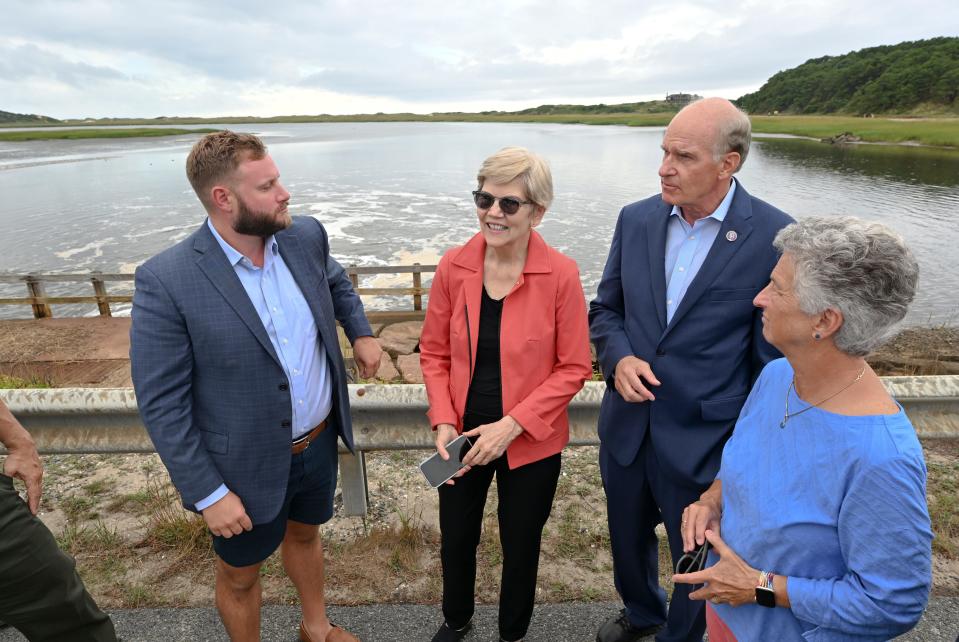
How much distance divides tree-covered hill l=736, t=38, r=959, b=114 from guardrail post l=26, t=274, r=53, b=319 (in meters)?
61.8

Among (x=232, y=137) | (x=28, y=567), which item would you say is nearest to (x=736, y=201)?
(x=232, y=137)

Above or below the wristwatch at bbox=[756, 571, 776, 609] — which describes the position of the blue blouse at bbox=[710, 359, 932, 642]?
above

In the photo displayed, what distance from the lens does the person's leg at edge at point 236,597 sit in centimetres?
224

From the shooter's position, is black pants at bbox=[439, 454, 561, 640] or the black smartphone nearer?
the black smartphone

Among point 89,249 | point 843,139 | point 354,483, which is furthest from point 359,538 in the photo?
point 843,139

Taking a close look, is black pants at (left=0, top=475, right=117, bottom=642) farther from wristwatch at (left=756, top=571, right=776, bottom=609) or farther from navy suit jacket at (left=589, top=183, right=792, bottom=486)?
wristwatch at (left=756, top=571, right=776, bottom=609)

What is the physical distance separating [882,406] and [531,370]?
3.86 ft

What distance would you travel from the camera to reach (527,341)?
2223 mm

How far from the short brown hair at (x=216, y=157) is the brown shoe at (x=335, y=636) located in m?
1.78

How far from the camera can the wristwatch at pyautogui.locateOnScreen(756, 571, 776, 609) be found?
1505 millimetres

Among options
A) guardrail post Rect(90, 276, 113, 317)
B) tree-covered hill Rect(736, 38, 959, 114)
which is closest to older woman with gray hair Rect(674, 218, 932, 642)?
guardrail post Rect(90, 276, 113, 317)

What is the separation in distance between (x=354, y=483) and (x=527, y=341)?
1.38 meters

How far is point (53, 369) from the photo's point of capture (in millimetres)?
9516

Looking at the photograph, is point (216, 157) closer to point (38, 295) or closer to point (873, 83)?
point (38, 295)
